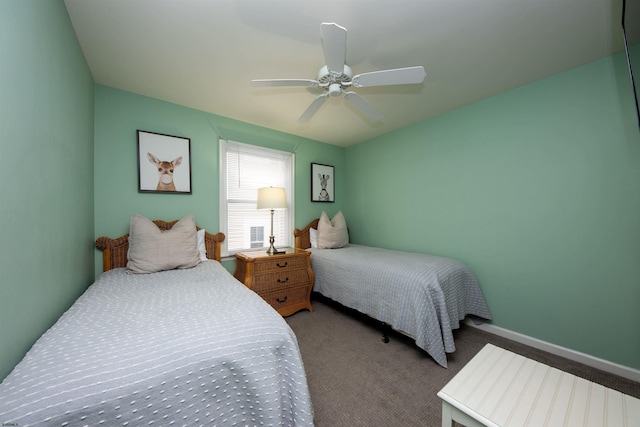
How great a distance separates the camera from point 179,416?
78cm

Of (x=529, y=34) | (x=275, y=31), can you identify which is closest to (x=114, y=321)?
(x=275, y=31)

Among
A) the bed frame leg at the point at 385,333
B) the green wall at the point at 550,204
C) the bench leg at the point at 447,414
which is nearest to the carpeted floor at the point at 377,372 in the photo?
the bed frame leg at the point at 385,333

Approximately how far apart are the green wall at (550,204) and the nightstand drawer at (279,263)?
5.33ft

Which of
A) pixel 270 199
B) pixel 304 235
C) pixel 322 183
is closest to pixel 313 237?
pixel 304 235

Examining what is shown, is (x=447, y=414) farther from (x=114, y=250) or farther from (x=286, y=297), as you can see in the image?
(x=114, y=250)

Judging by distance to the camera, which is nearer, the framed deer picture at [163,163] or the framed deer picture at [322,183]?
the framed deer picture at [163,163]

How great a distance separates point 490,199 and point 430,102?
122 cm

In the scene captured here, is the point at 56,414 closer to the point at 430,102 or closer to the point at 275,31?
the point at 275,31

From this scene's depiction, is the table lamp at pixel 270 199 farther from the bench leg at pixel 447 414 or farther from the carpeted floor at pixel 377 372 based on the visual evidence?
the bench leg at pixel 447 414

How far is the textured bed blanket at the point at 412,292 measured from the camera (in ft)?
6.12

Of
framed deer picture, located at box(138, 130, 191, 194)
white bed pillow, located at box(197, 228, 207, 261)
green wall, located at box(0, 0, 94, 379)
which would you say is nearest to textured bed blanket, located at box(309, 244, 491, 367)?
white bed pillow, located at box(197, 228, 207, 261)

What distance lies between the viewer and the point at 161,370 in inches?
31.0

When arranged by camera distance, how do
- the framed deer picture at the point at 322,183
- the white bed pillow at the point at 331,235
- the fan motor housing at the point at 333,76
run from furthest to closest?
the framed deer picture at the point at 322,183 < the white bed pillow at the point at 331,235 < the fan motor housing at the point at 333,76

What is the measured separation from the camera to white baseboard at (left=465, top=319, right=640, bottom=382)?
5.56 feet
